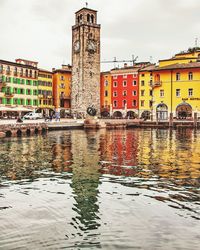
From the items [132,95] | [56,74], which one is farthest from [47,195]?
[56,74]

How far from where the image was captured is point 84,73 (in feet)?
251

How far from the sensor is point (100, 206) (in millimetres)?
10625

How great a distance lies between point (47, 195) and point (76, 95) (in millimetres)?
66686

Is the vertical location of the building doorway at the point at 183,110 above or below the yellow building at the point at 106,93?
below

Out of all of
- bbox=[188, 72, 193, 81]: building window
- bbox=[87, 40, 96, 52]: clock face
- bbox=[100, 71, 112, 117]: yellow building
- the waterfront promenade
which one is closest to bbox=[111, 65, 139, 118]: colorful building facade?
bbox=[100, 71, 112, 117]: yellow building

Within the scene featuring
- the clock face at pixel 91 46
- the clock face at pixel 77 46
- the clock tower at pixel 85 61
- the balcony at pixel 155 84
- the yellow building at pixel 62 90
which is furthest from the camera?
the yellow building at pixel 62 90

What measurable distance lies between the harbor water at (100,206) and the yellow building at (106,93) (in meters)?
68.2

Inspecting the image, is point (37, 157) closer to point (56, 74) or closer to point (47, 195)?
point (47, 195)

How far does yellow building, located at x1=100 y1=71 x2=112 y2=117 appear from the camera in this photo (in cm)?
8638

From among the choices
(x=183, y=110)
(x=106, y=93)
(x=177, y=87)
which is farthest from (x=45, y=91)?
(x=183, y=110)

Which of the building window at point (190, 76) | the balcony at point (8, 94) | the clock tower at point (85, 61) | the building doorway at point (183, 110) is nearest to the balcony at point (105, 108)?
the clock tower at point (85, 61)

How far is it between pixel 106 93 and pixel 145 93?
478 inches

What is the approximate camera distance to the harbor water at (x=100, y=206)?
7973 millimetres

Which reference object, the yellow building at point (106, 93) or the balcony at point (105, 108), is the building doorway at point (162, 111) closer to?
the yellow building at point (106, 93)
